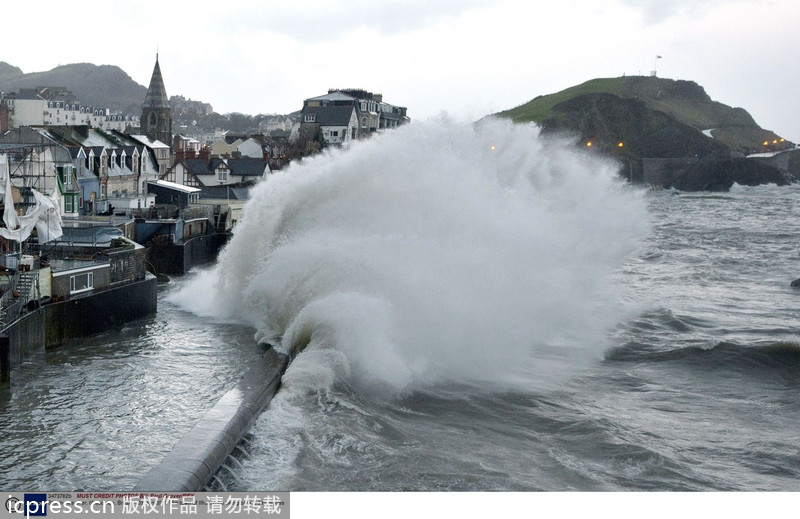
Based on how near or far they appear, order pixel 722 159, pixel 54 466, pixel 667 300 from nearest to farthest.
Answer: pixel 54 466 → pixel 667 300 → pixel 722 159

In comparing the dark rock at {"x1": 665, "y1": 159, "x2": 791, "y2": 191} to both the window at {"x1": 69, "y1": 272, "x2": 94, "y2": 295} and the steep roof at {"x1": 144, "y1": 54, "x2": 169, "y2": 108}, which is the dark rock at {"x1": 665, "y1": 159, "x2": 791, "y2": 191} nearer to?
the steep roof at {"x1": 144, "y1": 54, "x2": 169, "y2": 108}

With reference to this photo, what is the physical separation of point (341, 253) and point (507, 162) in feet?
28.1

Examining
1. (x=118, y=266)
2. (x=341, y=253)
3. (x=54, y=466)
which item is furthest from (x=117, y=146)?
(x=54, y=466)

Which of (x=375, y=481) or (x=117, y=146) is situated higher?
(x=117, y=146)

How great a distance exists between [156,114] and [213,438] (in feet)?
178

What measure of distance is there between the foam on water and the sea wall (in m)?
0.93

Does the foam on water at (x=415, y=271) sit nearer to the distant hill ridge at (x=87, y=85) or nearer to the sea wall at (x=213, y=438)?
the sea wall at (x=213, y=438)

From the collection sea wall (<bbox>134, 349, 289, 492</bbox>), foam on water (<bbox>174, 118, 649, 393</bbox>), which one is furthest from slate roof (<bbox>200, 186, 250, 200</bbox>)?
sea wall (<bbox>134, 349, 289, 492</bbox>)

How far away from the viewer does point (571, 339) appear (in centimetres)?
1523

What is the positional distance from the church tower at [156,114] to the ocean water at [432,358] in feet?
128

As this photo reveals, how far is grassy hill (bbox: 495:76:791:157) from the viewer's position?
9906 centimetres

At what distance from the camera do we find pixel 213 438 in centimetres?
890

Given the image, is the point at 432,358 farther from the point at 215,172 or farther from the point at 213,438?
the point at 215,172

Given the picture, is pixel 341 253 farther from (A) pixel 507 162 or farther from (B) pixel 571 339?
(A) pixel 507 162
